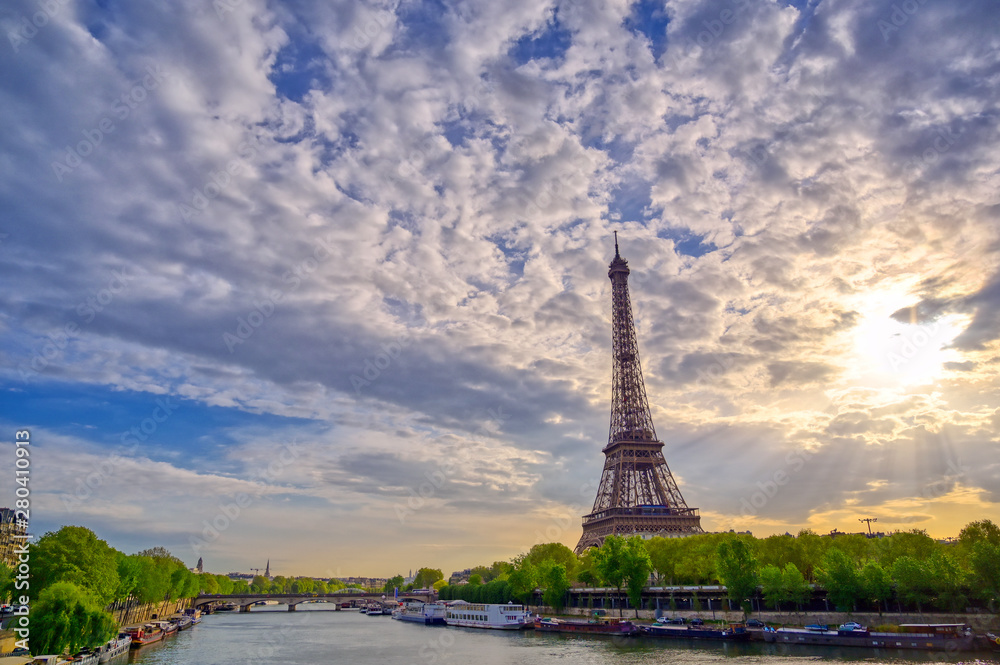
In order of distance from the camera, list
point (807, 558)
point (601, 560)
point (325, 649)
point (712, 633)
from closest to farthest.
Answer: point (712, 633)
point (325, 649)
point (807, 558)
point (601, 560)

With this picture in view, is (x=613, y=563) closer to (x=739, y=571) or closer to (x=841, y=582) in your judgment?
(x=739, y=571)

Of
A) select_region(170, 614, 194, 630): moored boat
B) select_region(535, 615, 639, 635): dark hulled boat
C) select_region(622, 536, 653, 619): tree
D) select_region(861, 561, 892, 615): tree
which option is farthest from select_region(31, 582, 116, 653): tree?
select_region(861, 561, 892, 615): tree

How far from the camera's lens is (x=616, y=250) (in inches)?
5157

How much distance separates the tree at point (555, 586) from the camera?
9506cm

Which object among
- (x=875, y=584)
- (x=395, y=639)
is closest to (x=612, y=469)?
(x=395, y=639)

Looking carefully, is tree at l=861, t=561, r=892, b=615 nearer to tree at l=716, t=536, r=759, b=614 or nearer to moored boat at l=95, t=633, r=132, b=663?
tree at l=716, t=536, r=759, b=614

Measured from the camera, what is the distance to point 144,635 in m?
69.1

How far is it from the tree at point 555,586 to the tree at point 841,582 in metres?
43.3

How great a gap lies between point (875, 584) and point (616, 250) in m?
85.8

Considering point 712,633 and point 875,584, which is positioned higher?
point 875,584

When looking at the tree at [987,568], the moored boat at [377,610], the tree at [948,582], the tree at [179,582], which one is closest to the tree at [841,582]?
the tree at [948,582]

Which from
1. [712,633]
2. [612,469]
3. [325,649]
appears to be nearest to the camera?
[712,633]

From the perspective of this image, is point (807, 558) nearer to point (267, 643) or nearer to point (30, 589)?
point (267, 643)

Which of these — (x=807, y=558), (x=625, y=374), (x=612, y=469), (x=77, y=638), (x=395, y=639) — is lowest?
(x=395, y=639)
